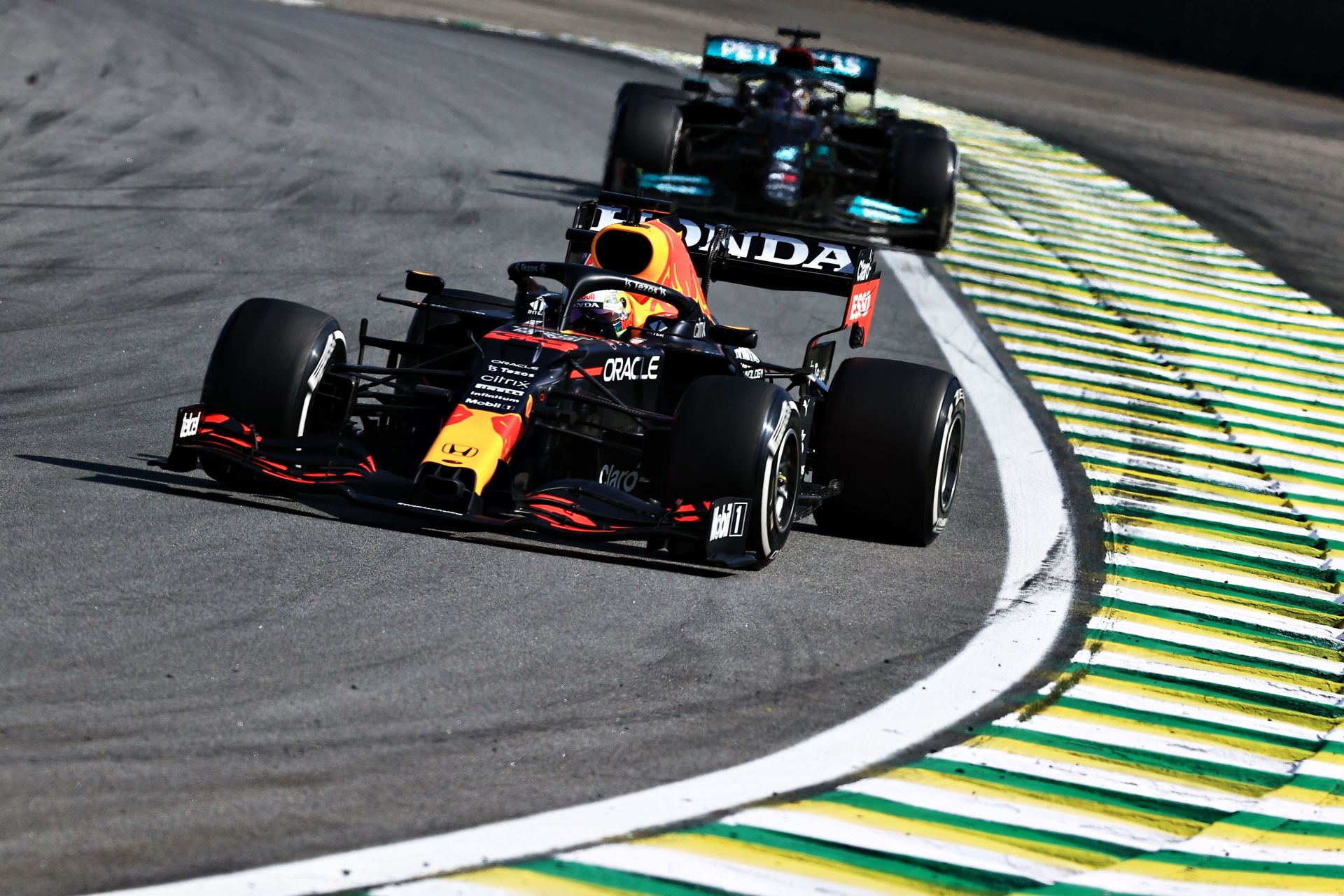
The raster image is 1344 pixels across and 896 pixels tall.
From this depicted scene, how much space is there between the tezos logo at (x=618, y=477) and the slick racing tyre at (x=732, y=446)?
0.62 meters

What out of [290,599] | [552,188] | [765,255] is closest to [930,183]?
[552,188]

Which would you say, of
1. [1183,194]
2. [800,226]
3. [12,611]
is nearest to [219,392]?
[12,611]

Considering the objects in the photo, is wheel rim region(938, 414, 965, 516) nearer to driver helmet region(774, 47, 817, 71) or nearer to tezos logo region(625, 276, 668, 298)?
tezos logo region(625, 276, 668, 298)

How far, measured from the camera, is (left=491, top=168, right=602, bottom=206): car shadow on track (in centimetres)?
1870

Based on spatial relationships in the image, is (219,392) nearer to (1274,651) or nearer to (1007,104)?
(1274,651)

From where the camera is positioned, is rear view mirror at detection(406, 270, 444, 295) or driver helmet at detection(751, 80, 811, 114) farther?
driver helmet at detection(751, 80, 811, 114)

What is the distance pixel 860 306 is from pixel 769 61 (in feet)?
32.4

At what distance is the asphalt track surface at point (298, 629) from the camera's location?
215 inches

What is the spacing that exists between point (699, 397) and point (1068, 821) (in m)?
2.77

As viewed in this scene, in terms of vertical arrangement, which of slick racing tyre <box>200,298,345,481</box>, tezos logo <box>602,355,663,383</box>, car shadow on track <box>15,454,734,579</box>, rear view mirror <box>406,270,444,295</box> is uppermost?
rear view mirror <box>406,270,444,295</box>

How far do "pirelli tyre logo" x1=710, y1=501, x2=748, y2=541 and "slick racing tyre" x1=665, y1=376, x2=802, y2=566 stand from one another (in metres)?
0.05

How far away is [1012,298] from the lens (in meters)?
17.2

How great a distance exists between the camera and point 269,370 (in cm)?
848

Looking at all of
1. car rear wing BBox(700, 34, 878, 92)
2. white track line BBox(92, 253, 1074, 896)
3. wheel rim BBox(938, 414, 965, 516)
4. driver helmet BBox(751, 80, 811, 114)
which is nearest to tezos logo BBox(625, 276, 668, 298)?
wheel rim BBox(938, 414, 965, 516)
